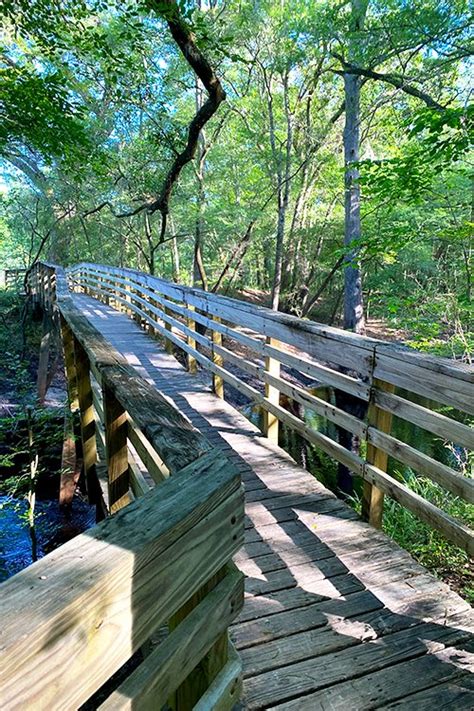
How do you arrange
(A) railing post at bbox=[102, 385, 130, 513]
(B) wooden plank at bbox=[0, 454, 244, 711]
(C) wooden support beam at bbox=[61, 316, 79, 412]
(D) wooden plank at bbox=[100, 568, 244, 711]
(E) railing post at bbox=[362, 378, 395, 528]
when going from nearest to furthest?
(B) wooden plank at bbox=[0, 454, 244, 711] < (D) wooden plank at bbox=[100, 568, 244, 711] < (A) railing post at bbox=[102, 385, 130, 513] < (E) railing post at bbox=[362, 378, 395, 528] < (C) wooden support beam at bbox=[61, 316, 79, 412]

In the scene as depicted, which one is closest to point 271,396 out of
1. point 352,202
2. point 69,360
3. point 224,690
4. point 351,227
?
point 224,690

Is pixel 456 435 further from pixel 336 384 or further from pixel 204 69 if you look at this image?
pixel 204 69

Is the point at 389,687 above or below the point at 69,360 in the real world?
below

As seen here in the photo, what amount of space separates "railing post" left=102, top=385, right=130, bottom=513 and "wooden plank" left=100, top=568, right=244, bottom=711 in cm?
117

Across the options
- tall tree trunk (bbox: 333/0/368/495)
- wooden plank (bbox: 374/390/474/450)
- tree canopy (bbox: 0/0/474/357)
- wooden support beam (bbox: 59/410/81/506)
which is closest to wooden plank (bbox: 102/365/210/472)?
wooden plank (bbox: 374/390/474/450)

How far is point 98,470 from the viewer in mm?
3719

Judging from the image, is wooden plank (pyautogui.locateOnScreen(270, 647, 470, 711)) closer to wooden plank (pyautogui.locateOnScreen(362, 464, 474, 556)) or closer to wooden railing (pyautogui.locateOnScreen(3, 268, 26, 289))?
wooden plank (pyautogui.locateOnScreen(362, 464, 474, 556))

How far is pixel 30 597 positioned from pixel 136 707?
439mm

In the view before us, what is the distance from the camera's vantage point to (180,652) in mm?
1034

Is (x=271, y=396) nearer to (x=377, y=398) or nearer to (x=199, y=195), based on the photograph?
(x=377, y=398)

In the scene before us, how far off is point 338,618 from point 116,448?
1441 millimetres

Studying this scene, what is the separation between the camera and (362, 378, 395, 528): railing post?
2666 mm

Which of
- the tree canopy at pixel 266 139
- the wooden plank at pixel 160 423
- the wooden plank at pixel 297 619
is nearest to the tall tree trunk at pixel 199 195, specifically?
the tree canopy at pixel 266 139

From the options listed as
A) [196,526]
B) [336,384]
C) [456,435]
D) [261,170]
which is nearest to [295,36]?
[261,170]
